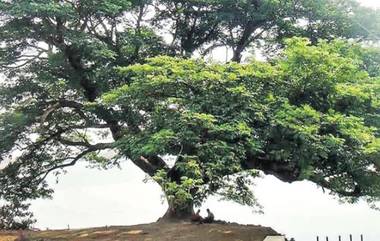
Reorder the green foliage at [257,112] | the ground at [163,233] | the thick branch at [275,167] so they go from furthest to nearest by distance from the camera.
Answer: the thick branch at [275,167] → the ground at [163,233] → the green foliage at [257,112]

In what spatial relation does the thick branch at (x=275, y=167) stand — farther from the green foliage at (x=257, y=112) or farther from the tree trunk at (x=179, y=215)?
the tree trunk at (x=179, y=215)

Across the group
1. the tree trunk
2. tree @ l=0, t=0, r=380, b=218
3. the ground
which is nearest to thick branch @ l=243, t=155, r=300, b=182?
tree @ l=0, t=0, r=380, b=218

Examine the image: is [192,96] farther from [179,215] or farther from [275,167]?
[179,215]

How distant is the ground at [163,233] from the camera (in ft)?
38.4

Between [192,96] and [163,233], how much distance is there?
3.76 metres

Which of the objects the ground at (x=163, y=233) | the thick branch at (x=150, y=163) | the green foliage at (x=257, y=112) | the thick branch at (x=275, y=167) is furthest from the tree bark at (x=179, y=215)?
the green foliage at (x=257, y=112)

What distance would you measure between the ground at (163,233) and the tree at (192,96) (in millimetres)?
912

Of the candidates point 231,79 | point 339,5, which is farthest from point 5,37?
point 339,5

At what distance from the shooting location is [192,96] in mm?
10508

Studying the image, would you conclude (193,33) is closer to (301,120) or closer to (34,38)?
(34,38)

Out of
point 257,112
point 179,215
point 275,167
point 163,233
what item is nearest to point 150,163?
point 179,215

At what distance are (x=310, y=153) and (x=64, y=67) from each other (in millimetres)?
7261

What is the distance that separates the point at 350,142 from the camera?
1023 cm

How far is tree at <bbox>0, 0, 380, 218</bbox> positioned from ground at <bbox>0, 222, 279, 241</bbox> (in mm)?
912
